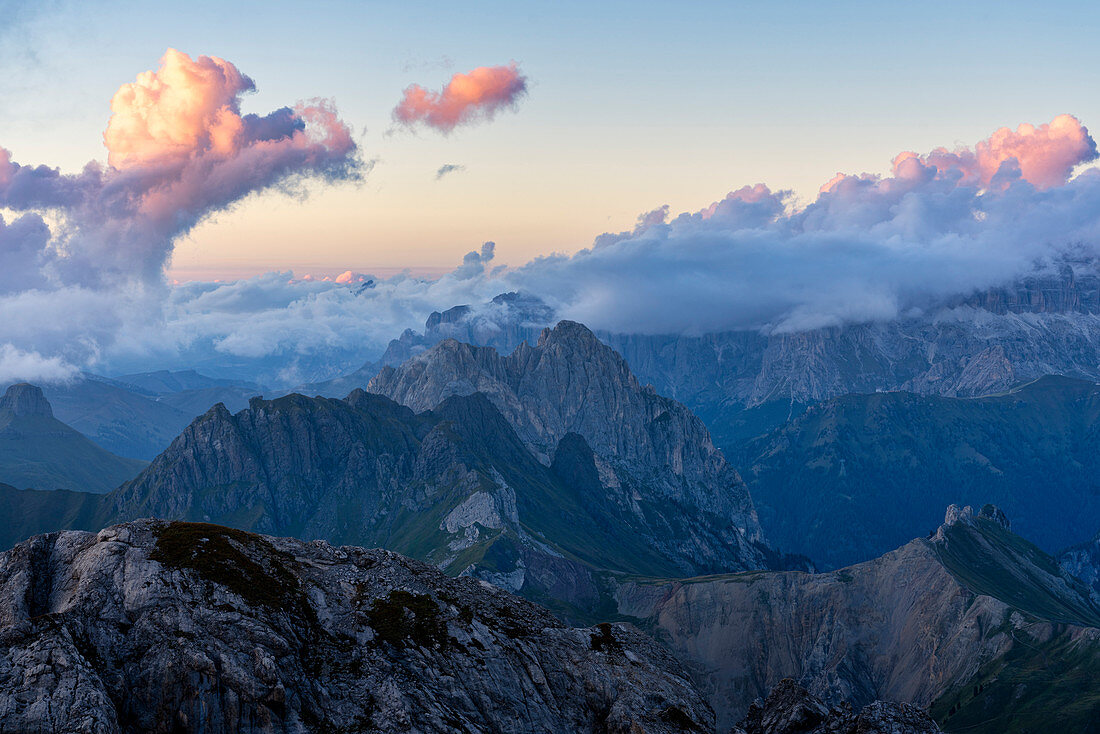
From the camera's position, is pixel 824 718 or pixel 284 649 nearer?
pixel 284 649

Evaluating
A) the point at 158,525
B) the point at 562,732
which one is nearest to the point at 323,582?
the point at 158,525

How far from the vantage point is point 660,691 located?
91.3 m

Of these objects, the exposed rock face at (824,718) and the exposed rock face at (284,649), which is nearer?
the exposed rock face at (284,649)

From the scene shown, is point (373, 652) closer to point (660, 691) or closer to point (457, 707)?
point (457, 707)

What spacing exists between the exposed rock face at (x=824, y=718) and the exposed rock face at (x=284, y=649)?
10.7m

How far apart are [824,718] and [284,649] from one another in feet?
205

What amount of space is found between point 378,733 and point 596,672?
29.4m

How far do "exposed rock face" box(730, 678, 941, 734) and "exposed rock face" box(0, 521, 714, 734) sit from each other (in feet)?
35.2

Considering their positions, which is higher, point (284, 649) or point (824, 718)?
point (284, 649)

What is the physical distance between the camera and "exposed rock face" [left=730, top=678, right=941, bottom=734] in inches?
3504

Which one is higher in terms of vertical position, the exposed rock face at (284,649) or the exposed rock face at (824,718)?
the exposed rock face at (284,649)

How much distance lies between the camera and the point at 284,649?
76250 mm

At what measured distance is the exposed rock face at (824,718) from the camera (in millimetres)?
89000

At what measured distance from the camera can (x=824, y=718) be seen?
307ft
